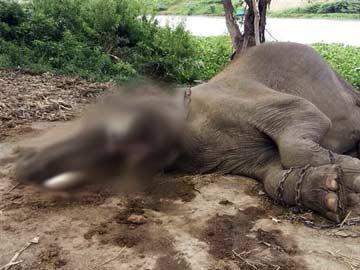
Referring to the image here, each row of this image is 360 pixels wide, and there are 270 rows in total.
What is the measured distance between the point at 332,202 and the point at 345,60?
887 centimetres

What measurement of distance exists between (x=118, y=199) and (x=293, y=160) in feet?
3.71

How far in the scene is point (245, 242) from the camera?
10.5 ft

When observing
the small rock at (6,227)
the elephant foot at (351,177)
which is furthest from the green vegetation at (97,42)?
the small rock at (6,227)

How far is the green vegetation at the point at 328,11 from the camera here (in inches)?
1051

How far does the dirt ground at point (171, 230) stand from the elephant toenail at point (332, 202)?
0.10m

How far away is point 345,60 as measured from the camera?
1174 centimetres

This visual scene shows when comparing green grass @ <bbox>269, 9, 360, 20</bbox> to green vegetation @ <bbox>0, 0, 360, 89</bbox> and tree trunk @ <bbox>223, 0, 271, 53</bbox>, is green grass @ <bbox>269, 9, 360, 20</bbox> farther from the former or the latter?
tree trunk @ <bbox>223, 0, 271, 53</bbox>

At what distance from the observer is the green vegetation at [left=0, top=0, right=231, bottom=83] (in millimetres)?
8906

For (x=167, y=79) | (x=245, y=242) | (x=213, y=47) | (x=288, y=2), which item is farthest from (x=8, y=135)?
(x=288, y=2)

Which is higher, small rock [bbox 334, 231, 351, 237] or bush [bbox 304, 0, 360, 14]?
small rock [bbox 334, 231, 351, 237]

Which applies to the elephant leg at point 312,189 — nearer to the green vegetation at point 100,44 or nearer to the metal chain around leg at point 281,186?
the metal chain around leg at point 281,186

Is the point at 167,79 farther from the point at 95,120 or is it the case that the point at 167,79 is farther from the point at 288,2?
the point at 288,2

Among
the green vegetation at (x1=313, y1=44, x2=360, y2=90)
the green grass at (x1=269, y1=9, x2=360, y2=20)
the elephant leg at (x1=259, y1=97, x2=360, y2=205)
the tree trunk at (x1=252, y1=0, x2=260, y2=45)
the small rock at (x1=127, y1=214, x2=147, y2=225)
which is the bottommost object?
the green grass at (x1=269, y1=9, x2=360, y2=20)

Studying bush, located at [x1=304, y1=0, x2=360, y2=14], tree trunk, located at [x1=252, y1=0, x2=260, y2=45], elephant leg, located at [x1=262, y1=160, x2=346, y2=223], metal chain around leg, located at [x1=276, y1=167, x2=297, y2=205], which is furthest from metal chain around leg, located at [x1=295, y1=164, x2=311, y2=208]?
bush, located at [x1=304, y1=0, x2=360, y2=14]
